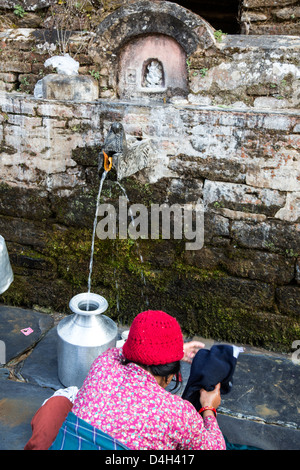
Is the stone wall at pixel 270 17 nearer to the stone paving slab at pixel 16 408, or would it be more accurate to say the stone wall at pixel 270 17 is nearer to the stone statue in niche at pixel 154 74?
the stone statue in niche at pixel 154 74

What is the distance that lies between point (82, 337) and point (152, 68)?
2039 millimetres

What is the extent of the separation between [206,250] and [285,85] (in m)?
1.31

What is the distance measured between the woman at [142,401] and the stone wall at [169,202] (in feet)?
5.08

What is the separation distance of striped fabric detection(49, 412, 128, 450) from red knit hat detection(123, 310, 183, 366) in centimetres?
33

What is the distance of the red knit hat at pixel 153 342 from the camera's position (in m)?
1.92

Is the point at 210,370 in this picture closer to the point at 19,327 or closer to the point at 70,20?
the point at 19,327

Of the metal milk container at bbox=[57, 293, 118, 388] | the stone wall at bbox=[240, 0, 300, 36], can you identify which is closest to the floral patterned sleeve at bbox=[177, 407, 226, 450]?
the metal milk container at bbox=[57, 293, 118, 388]

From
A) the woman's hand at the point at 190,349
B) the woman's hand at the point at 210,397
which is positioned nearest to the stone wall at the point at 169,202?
the woman's hand at the point at 190,349

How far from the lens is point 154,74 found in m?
3.45

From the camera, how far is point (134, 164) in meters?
3.18

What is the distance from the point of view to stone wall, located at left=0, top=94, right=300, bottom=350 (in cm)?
323

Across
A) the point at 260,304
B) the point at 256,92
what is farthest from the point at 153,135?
the point at 260,304

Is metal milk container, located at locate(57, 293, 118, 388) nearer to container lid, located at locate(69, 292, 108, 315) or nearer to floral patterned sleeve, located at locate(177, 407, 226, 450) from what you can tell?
container lid, located at locate(69, 292, 108, 315)

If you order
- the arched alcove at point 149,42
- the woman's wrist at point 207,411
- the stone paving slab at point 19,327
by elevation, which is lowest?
the stone paving slab at point 19,327
